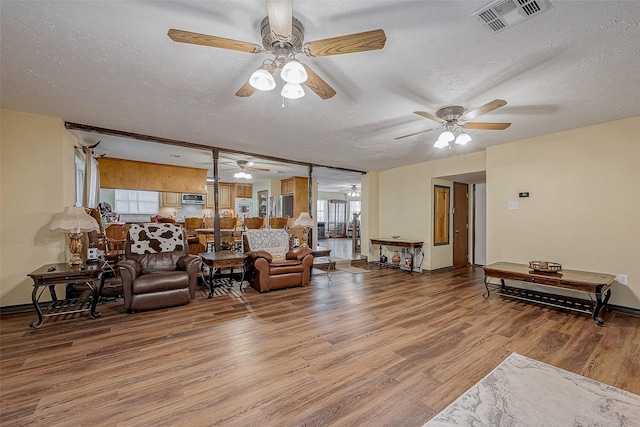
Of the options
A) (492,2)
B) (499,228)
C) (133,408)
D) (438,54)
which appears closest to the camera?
(492,2)

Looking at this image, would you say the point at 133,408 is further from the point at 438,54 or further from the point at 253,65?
the point at 438,54

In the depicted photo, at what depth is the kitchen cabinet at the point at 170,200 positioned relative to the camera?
8070 millimetres

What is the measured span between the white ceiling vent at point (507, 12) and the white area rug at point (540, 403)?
8.36ft

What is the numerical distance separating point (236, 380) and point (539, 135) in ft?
17.2

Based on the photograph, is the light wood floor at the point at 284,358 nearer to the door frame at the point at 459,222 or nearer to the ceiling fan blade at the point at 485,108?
the ceiling fan blade at the point at 485,108

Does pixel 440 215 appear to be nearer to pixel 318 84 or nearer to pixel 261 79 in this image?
pixel 318 84

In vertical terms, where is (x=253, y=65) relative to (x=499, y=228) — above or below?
above

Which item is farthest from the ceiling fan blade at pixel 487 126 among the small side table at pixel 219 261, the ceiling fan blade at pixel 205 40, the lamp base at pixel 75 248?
the lamp base at pixel 75 248

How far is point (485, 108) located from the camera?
8.76 ft

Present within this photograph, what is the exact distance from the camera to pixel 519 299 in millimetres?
4137

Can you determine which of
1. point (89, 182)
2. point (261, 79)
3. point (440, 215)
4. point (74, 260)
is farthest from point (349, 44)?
point (440, 215)

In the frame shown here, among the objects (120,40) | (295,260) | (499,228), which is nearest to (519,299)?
(499,228)

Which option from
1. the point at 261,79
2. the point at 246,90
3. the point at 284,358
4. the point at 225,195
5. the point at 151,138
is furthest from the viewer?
the point at 225,195

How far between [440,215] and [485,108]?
403 centimetres
